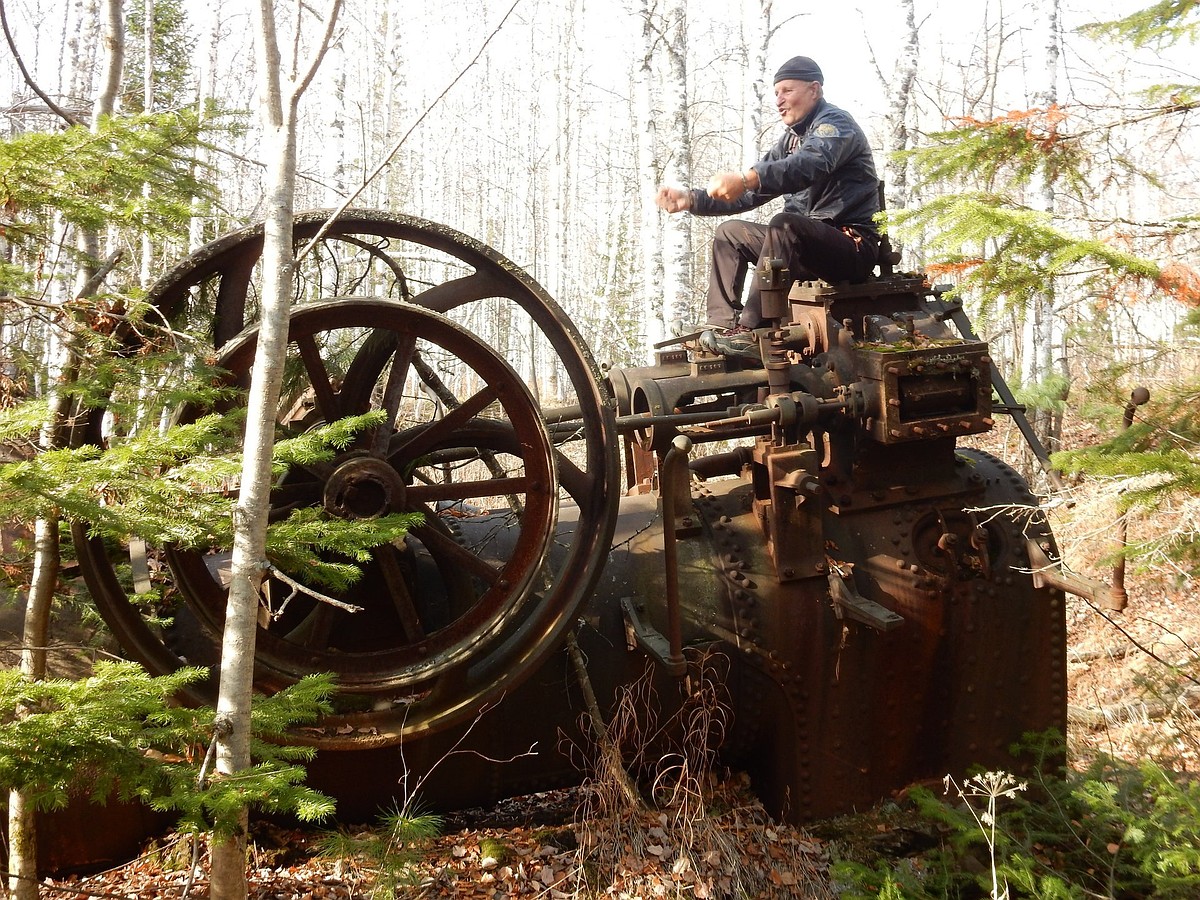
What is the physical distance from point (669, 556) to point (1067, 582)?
72.6 inches

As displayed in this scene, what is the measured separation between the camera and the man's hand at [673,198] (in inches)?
177

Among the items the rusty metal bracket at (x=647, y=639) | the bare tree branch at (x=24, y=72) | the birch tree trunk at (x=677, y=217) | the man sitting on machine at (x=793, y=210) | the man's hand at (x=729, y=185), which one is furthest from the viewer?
the birch tree trunk at (x=677, y=217)

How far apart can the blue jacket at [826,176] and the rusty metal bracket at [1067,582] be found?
5.76 ft

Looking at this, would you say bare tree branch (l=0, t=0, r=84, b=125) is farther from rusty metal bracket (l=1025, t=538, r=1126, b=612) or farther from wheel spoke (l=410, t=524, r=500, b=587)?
rusty metal bracket (l=1025, t=538, r=1126, b=612)

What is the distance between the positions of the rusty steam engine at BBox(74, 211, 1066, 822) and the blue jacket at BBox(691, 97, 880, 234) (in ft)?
1.58

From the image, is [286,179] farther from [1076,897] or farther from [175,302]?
[1076,897]

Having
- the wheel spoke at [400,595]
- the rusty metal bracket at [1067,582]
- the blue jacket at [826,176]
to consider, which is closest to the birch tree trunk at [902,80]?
the blue jacket at [826,176]

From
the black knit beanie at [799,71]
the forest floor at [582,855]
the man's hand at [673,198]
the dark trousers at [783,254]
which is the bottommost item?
the forest floor at [582,855]

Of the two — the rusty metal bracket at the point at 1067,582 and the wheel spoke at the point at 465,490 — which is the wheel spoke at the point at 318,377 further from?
the rusty metal bracket at the point at 1067,582

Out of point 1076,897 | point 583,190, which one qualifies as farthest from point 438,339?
point 583,190

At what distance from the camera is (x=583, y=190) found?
101 ft

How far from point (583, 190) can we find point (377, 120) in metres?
14.2

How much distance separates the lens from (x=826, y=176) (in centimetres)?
460

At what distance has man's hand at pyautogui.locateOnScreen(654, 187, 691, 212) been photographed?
4500 mm
